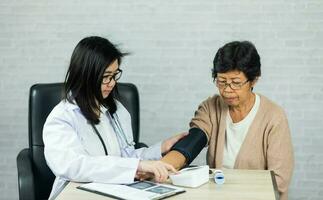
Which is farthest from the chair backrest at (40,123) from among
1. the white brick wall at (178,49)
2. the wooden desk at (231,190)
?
the white brick wall at (178,49)

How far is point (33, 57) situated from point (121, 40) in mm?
604

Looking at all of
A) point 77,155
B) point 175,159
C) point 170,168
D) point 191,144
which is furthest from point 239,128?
point 77,155

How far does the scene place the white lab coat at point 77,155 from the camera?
6.59ft

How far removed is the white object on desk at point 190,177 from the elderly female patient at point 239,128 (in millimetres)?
201

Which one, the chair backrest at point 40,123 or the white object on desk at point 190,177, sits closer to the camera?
the white object on desk at point 190,177

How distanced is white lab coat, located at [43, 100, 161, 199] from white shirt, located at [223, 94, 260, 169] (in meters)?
0.53

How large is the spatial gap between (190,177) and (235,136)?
556 millimetres

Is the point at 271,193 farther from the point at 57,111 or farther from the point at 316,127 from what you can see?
the point at 316,127

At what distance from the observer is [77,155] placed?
6.69 feet

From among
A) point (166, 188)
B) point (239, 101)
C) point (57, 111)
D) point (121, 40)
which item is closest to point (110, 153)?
point (57, 111)

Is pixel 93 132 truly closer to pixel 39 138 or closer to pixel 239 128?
pixel 39 138

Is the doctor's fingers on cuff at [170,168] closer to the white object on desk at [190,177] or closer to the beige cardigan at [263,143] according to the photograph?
the white object on desk at [190,177]

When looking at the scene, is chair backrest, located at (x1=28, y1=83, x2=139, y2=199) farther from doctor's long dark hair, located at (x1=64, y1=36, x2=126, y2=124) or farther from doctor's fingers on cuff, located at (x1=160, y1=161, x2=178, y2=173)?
doctor's fingers on cuff, located at (x1=160, y1=161, x2=178, y2=173)

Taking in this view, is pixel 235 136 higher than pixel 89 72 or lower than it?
lower
